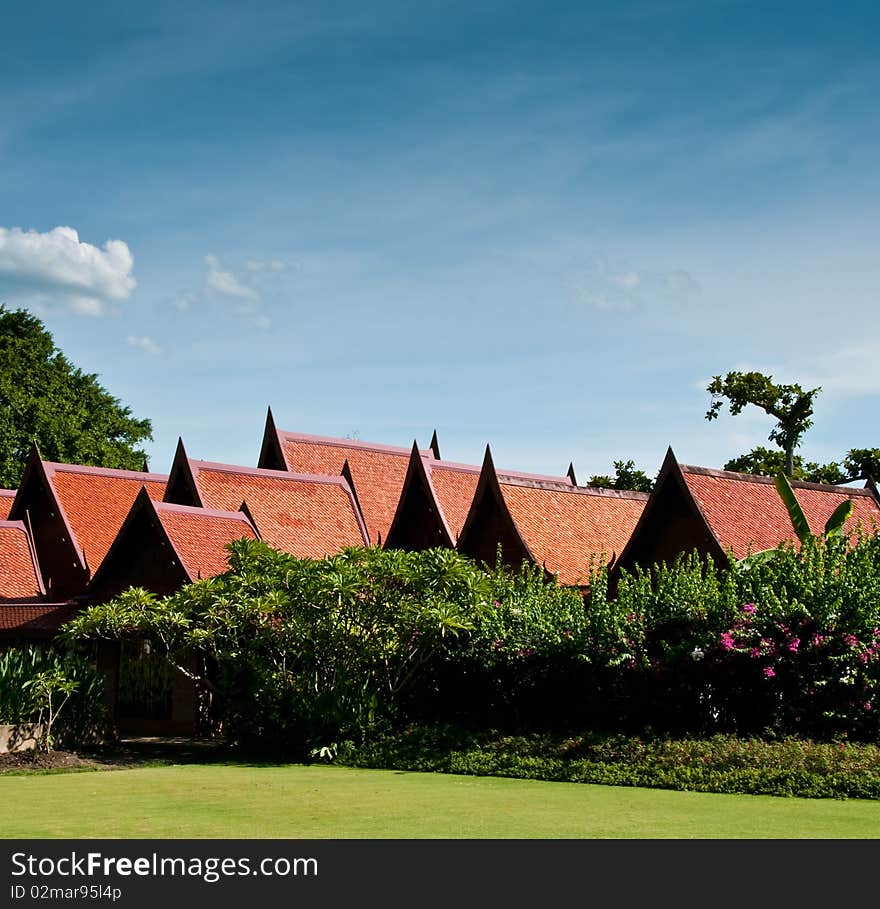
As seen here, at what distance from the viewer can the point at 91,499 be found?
28312 mm

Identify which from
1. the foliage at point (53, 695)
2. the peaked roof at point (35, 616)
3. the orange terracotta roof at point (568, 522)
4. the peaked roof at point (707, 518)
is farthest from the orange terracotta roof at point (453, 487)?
the foliage at point (53, 695)

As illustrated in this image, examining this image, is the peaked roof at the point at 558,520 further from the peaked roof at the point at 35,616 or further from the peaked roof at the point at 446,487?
the peaked roof at the point at 35,616

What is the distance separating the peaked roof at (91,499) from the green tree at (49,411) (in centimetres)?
1520

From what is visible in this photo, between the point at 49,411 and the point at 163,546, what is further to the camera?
the point at 49,411

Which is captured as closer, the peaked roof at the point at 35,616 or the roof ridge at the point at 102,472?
the peaked roof at the point at 35,616

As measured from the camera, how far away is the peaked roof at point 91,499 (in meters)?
27.2

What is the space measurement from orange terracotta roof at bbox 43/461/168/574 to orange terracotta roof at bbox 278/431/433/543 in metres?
3.96

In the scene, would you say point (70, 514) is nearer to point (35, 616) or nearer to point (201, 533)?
point (35, 616)

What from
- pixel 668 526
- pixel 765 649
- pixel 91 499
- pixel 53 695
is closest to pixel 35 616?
pixel 53 695

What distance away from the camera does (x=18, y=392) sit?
1779 inches

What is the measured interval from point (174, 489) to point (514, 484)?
7769 millimetres

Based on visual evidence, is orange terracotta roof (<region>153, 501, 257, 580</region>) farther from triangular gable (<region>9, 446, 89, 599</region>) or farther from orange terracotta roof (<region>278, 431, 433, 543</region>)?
orange terracotta roof (<region>278, 431, 433, 543</region>)

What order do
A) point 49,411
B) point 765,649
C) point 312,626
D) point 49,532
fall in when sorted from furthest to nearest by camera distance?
point 49,411 < point 49,532 < point 312,626 < point 765,649

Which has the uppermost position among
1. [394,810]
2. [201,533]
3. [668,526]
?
[668,526]
